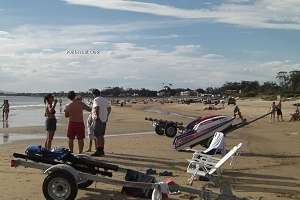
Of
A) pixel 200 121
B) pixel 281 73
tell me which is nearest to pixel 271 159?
pixel 200 121

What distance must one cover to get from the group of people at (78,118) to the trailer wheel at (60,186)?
4852mm

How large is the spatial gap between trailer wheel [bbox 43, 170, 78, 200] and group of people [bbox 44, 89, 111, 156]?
15.9 feet

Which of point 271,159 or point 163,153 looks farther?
point 163,153

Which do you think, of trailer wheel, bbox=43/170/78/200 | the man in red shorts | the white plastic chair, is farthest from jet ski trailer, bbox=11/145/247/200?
the man in red shorts

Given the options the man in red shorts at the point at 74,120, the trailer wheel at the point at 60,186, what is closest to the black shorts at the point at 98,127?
the man in red shorts at the point at 74,120

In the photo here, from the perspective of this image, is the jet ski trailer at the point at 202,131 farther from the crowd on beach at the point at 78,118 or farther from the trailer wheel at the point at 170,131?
the trailer wheel at the point at 170,131

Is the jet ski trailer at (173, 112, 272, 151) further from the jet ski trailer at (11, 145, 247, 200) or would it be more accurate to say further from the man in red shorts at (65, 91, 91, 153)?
the jet ski trailer at (11, 145, 247, 200)

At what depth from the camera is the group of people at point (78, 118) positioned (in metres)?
12.8

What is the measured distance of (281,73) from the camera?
144875mm

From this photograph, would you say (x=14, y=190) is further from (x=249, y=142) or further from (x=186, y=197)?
(x=249, y=142)

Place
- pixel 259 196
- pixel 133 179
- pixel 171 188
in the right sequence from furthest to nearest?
pixel 259 196
pixel 133 179
pixel 171 188

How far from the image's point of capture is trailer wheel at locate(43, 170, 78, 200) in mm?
7742

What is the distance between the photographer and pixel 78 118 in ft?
42.0

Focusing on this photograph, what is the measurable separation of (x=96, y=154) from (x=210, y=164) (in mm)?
4806
